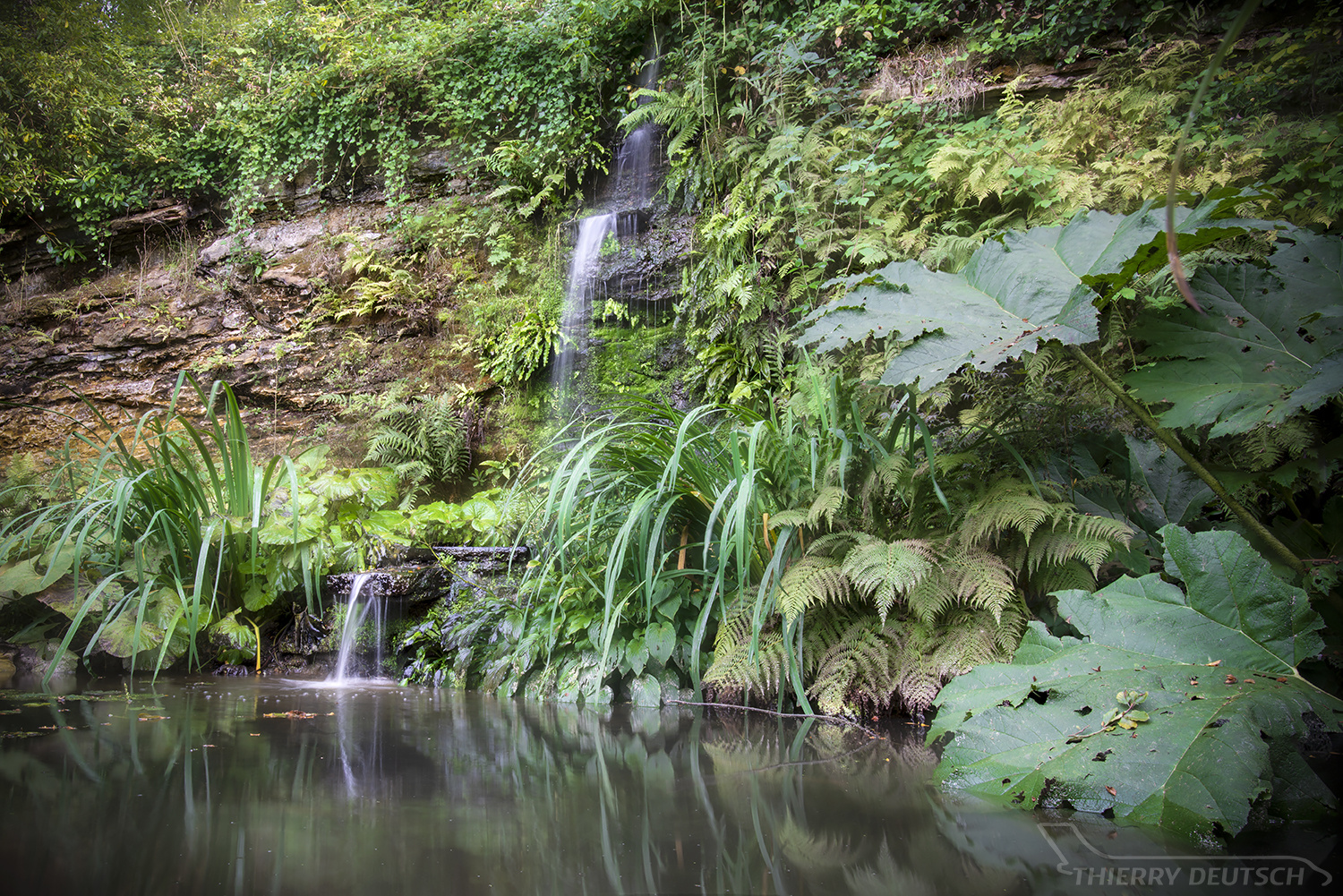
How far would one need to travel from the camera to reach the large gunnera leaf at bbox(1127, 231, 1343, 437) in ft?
5.08

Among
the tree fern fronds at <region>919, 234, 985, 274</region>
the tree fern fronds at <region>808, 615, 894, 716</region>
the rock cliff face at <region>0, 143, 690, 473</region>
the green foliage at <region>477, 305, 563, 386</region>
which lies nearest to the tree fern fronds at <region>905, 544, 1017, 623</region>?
the tree fern fronds at <region>808, 615, 894, 716</region>

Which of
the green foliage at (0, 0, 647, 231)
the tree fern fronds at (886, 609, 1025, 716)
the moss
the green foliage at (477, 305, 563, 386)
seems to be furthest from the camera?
the green foliage at (0, 0, 647, 231)

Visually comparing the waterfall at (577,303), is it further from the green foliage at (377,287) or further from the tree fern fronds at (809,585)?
the tree fern fronds at (809,585)

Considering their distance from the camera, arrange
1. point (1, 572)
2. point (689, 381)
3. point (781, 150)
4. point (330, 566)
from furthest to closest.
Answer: point (689, 381)
point (781, 150)
point (330, 566)
point (1, 572)

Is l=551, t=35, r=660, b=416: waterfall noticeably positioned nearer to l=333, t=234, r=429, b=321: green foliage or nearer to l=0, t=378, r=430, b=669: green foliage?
l=333, t=234, r=429, b=321: green foliage

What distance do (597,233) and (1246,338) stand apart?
4.59m

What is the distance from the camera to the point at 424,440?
5.77 meters

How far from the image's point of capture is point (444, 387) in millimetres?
6340

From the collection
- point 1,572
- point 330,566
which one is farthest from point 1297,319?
point 1,572

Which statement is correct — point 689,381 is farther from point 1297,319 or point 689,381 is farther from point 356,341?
point 356,341

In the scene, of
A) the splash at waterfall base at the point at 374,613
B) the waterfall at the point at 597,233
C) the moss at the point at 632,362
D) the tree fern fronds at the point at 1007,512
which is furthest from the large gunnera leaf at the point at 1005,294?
the waterfall at the point at 597,233

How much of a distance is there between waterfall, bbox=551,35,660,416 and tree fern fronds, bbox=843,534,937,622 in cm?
384

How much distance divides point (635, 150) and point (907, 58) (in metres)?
2.28

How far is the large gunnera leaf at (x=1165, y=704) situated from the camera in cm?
110
